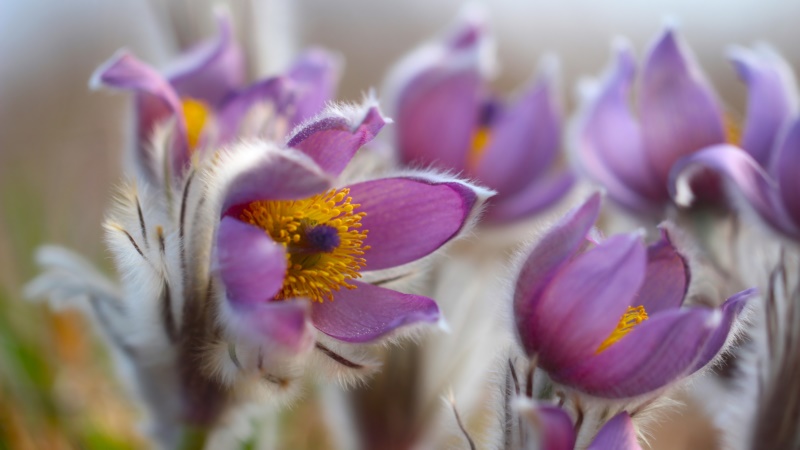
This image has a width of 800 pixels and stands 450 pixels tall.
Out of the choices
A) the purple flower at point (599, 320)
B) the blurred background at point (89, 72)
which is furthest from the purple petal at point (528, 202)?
the purple flower at point (599, 320)

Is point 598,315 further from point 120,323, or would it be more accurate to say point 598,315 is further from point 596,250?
point 120,323

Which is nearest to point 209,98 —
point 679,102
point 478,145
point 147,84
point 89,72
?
point 147,84

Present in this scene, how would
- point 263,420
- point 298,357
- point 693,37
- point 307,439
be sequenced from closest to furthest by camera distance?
point 298,357 → point 263,420 → point 307,439 → point 693,37

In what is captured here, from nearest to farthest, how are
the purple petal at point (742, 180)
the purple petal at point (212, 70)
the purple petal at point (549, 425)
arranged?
the purple petal at point (549, 425), the purple petal at point (742, 180), the purple petal at point (212, 70)

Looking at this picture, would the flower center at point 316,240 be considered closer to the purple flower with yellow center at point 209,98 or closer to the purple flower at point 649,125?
the purple flower with yellow center at point 209,98

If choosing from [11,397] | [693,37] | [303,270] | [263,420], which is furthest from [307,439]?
[693,37]

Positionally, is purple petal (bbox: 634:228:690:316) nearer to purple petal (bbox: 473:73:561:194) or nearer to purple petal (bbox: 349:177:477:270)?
purple petal (bbox: 349:177:477:270)
